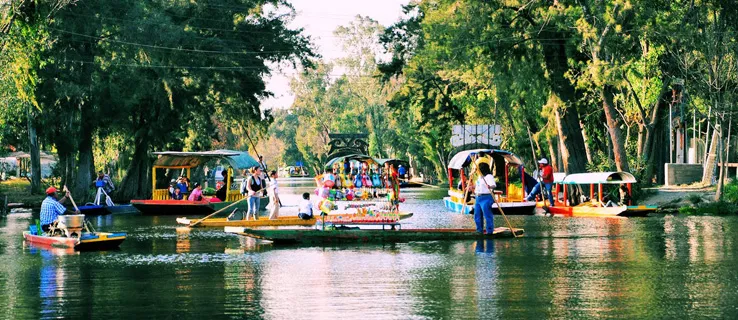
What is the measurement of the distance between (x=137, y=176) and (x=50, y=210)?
111ft

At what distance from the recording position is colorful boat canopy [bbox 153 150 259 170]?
46.6 meters

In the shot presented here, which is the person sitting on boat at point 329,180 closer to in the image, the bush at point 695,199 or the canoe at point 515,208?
the canoe at point 515,208

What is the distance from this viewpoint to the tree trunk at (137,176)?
A: 2328 inches

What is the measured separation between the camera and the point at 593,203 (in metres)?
39.0

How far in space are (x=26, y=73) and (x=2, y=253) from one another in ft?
30.9

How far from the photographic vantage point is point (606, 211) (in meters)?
37.3

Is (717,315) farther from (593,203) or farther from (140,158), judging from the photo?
(140,158)

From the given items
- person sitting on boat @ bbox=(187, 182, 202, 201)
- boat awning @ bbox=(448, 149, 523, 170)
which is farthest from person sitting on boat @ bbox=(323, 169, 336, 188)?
person sitting on boat @ bbox=(187, 182, 202, 201)

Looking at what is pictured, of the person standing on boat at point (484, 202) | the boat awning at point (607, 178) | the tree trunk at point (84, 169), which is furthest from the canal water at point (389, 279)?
the tree trunk at point (84, 169)

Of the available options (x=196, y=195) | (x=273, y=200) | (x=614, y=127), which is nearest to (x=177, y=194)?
(x=196, y=195)

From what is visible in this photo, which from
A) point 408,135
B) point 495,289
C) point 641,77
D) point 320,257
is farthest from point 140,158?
point 408,135

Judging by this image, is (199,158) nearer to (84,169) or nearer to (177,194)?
(177,194)

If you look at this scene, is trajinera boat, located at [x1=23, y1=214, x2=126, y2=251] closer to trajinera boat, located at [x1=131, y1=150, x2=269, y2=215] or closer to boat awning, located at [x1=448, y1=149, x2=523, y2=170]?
trajinera boat, located at [x1=131, y1=150, x2=269, y2=215]

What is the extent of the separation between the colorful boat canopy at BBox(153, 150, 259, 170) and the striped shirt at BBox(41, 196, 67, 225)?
19849mm
